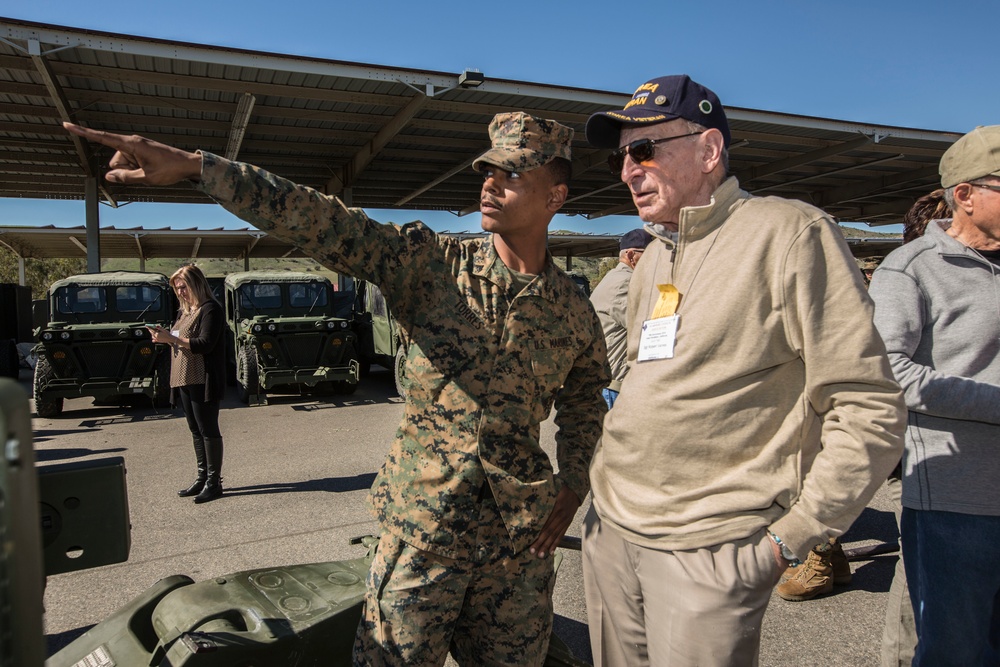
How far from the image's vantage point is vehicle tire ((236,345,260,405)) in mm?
9789

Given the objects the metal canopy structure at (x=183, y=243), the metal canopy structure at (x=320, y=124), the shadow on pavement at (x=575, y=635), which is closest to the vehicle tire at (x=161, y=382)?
the metal canopy structure at (x=320, y=124)

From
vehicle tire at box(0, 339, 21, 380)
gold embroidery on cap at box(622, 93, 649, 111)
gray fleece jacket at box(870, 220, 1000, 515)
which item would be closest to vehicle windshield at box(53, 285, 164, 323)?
vehicle tire at box(0, 339, 21, 380)

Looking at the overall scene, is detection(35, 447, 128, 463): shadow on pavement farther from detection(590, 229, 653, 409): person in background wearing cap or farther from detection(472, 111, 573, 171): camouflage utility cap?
detection(472, 111, 573, 171): camouflage utility cap

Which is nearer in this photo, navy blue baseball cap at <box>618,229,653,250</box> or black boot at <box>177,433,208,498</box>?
navy blue baseball cap at <box>618,229,653,250</box>

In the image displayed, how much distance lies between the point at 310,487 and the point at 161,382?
4937 millimetres

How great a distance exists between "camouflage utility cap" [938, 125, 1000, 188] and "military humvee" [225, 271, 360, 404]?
351 inches

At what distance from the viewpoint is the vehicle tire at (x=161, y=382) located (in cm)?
933

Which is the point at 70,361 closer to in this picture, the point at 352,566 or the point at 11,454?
the point at 352,566

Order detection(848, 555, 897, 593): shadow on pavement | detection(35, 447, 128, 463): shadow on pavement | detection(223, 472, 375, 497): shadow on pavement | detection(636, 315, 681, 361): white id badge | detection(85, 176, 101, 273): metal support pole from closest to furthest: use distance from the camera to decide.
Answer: detection(636, 315, 681, 361): white id badge → detection(848, 555, 897, 593): shadow on pavement → detection(223, 472, 375, 497): shadow on pavement → detection(35, 447, 128, 463): shadow on pavement → detection(85, 176, 101, 273): metal support pole

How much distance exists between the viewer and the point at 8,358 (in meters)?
7.15

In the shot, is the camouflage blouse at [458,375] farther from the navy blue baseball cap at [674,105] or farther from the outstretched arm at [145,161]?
the navy blue baseball cap at [674,105]

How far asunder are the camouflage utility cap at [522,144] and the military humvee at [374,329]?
8418mm

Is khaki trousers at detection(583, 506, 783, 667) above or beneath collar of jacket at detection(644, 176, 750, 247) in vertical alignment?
beneath

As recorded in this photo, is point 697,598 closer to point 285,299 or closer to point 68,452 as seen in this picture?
point 68,452
